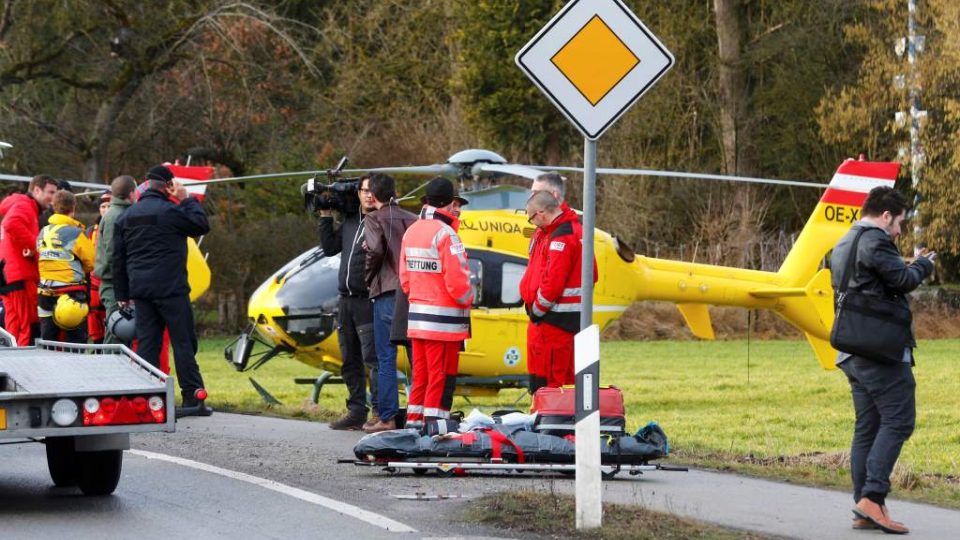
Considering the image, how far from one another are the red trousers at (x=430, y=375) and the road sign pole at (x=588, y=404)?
2.99 m

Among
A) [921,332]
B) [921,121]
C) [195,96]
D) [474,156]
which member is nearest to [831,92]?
[921,121]

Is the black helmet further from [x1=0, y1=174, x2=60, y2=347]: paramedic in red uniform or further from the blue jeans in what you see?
the blue jeans

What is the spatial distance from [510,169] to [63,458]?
675 cm

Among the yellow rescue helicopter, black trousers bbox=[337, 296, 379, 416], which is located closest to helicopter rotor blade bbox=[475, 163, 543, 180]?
the yellow rescue helicopter

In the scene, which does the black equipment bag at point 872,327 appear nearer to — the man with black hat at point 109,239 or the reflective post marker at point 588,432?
the reflective post marker at point 588,432

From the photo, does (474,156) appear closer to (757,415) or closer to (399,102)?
(757,415)

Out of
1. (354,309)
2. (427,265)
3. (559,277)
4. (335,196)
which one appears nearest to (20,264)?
(335,196)

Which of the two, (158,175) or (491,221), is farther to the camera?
(491,221)

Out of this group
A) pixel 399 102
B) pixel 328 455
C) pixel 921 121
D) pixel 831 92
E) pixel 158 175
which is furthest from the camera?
pixel 399 102

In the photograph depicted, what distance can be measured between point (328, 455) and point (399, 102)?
3403 cm

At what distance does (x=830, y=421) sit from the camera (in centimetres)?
1762

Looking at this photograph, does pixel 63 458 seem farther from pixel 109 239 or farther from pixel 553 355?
pixel 109 239

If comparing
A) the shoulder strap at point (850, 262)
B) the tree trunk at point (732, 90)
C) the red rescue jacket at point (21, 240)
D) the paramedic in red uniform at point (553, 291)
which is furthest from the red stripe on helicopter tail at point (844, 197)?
the tree trunk at point (732, 90)

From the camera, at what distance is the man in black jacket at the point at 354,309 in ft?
43.7
